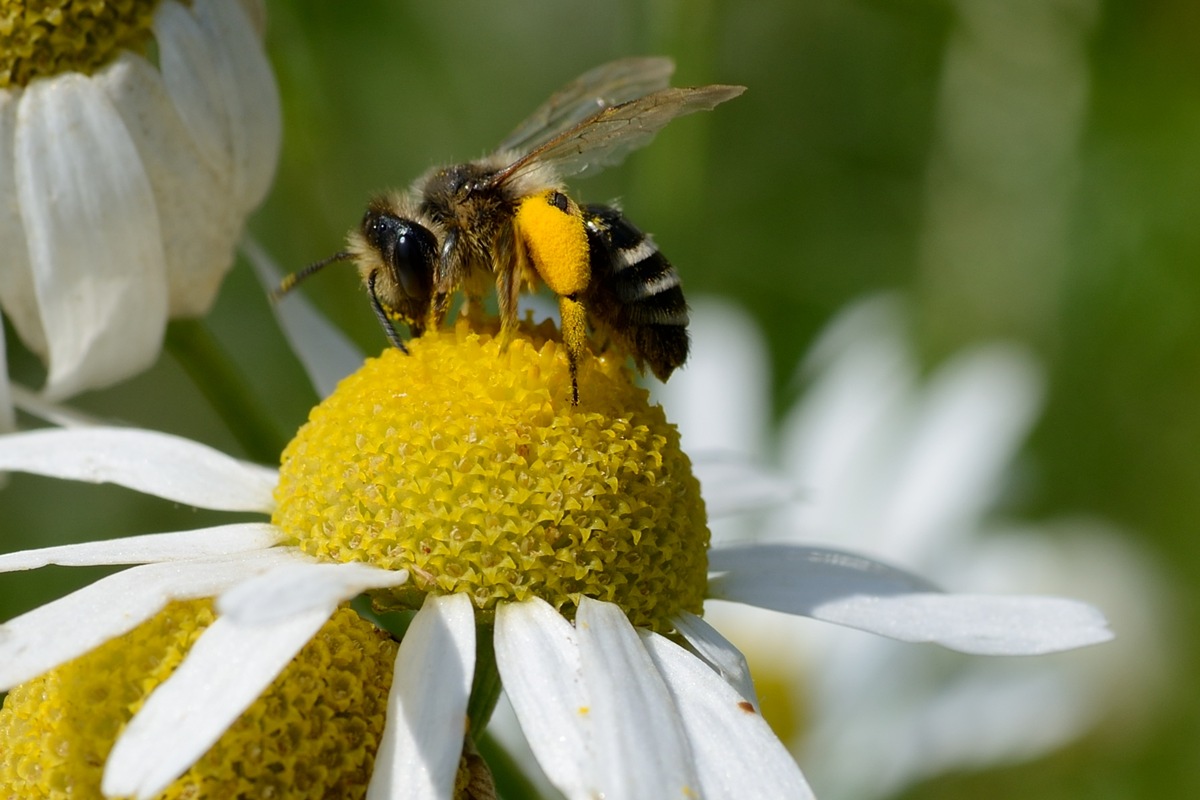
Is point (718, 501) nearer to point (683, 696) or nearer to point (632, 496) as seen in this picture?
point (632, 496)

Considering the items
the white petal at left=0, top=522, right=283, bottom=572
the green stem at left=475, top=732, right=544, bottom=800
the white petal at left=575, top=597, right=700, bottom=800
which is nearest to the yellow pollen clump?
the white petal at left=0, top=522, right=283, bottom=572

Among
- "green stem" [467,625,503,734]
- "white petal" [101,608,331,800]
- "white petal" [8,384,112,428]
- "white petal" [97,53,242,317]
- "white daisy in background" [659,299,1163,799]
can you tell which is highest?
"white petal" [97,53,242,317]

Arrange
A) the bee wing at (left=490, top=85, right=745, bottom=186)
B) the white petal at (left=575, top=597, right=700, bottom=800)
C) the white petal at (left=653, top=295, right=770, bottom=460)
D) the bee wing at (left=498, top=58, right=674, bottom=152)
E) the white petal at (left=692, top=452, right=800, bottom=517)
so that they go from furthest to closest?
the white petal at (left=653, top=295, right=770, bottom=460), the white petal at (left=692, top=452, right=800, bottom=517), the bee wing at (left=498, top=58, right=674, bottom=152), the bee wing at (left=490, top=85, right=745, bottom=186), the white petal at (left=575, top=597, right=700, bottom=800)

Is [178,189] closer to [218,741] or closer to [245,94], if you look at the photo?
[245,94]

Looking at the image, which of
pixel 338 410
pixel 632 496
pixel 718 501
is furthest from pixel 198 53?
pixel 718 501

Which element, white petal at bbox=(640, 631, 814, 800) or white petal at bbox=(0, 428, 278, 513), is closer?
white petal at bbox=(640, 631, 814, 800)

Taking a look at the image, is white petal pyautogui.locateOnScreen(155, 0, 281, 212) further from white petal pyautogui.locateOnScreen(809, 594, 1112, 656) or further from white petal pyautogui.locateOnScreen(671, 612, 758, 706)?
white petal pyautogui.locateOnScreen(809, 594, 1112, 656)

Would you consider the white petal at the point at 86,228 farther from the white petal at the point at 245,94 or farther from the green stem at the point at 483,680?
the green stem at the point at 483,680
